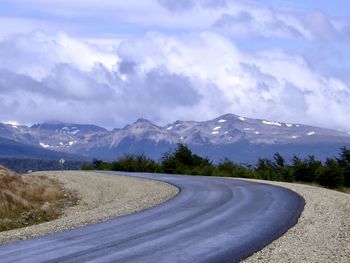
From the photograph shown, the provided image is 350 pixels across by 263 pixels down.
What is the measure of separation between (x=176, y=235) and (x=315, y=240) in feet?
11.7

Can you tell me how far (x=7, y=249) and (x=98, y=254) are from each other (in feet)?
8.30

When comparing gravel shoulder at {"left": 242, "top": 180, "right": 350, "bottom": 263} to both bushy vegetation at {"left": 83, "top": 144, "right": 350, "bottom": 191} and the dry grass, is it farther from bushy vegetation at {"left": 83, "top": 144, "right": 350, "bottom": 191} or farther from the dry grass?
bushy vegetation at {"left": 83, "top": 144, "right": 350, "bottom": 191}

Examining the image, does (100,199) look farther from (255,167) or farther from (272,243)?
(255,167)

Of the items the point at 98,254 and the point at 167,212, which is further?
the point at 167,212

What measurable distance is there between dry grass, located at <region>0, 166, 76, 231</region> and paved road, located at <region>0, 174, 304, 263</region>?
5287 millimetres

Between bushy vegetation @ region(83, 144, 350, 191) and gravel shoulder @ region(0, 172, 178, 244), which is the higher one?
bushy vegetation @ region(83, 144, 350, 191)

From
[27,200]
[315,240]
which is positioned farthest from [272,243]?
[27,200]

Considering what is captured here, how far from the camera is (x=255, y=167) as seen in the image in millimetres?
64375

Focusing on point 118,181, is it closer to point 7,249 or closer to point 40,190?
point 40,190

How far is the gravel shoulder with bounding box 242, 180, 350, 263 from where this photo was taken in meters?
15.1

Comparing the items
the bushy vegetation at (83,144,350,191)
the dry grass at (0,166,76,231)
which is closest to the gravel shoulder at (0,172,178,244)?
the dry grass at (0,166,76,231)

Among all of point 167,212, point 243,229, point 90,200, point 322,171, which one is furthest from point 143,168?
point 243,229

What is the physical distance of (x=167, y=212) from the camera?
2428cm

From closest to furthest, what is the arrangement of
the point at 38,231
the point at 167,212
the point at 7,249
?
the point at 7,249 < the point at 38,231 < the point at 167,212
